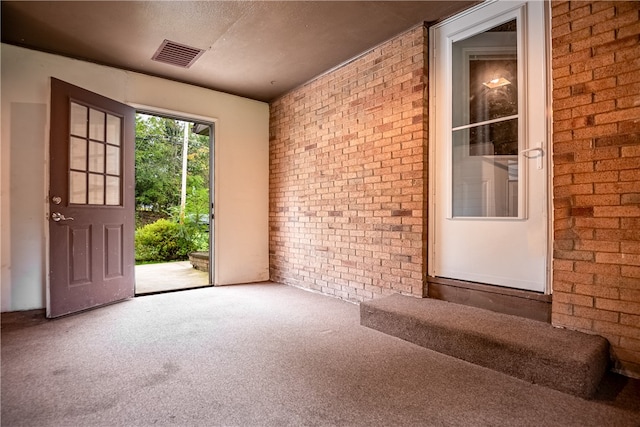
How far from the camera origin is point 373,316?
2914 mm

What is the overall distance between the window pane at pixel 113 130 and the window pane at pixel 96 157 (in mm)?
142

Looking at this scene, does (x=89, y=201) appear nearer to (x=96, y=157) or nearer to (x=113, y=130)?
(x=96, y=157)

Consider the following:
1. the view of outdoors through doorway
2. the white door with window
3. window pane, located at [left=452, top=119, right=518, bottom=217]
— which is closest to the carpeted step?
the white door with window

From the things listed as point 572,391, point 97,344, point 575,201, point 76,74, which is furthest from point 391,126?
point 76,74

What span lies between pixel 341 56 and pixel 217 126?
2092 mm

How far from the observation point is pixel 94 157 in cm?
368

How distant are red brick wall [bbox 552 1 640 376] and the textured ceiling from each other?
43.9 inches

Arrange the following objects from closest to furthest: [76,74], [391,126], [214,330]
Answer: [214,330] → [391,126] → [76,74]

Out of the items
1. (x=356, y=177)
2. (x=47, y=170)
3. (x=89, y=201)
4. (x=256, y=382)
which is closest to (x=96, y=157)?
(x=89, y=201)

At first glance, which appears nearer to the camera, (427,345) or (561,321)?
(561,321)

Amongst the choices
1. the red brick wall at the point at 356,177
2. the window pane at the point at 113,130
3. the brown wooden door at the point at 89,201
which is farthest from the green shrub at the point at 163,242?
the window pane at the point at 113,130

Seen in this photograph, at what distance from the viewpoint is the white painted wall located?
3346 mm

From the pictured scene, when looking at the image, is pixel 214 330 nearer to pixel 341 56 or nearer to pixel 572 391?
pixel 572 391

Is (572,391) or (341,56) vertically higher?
(341,56)
